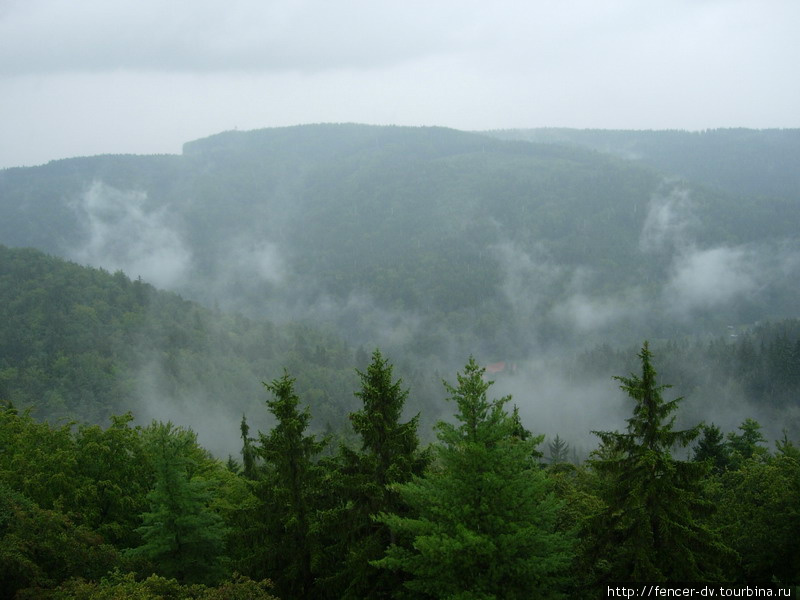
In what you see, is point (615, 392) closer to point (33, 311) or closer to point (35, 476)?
point (33, 311)

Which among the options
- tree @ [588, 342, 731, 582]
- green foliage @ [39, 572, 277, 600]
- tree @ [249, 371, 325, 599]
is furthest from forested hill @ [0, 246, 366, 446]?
tree @ [588, 342, 731, 582]

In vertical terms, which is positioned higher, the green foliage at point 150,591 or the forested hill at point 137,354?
the forested hill at point 137,354

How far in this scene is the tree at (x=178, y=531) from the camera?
775 inches

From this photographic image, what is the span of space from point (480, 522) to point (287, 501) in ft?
22.9

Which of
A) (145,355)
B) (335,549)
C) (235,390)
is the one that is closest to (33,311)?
(145,355)

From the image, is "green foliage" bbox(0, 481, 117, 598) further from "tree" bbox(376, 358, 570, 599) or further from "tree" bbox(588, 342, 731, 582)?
"tree" bbox(588, 342, 731, 582)

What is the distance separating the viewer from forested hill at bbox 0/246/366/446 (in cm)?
14450

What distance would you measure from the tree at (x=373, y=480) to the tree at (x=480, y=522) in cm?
167

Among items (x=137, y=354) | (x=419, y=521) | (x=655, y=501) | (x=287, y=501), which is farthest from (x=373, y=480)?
(x=137, y=354)

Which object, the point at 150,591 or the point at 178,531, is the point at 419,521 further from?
the point at 178,531

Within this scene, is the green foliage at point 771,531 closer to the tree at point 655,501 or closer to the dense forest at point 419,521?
the dense forest at point 419,521

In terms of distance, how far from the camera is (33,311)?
545ft

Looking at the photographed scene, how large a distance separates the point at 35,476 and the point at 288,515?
38.3ft

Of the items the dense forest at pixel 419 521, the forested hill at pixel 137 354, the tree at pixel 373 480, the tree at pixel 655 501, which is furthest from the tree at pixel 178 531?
the forested hill at pixel 137 354
